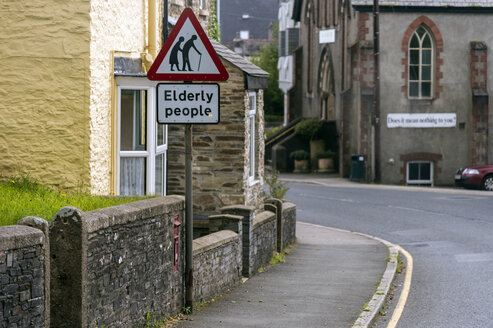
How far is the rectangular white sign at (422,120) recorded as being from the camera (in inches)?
1559

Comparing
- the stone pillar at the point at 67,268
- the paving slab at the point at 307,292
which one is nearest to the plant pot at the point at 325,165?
the paving slab at the point at 307,292

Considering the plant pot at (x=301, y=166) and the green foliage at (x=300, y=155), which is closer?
the green foliage at (x=300, y=155)

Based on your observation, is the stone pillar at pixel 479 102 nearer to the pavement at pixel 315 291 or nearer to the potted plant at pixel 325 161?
the potted plant at pixel 325 161

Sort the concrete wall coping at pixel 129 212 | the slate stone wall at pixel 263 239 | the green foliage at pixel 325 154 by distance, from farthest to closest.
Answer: the green foliage at pixel 325 154 < the slate stone wall at pixel 263 239 < the concrete wall coping at pixel 129 212

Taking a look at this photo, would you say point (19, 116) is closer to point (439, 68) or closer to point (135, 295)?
point (135, 295)

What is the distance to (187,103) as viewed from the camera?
8844 millimetres

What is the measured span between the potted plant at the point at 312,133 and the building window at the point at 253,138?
1182 inches

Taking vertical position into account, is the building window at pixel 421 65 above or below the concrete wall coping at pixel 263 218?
above

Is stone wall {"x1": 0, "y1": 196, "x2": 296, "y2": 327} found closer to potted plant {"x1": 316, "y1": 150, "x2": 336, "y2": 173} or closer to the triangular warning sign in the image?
the triangular warning sign

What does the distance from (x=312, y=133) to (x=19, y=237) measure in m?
41.7

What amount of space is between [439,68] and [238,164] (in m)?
26.8

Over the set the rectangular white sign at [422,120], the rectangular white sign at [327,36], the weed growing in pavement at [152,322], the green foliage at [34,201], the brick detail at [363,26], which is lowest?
the weed growing in pavement at [152,322]

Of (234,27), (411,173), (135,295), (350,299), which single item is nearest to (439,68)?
(411,173)

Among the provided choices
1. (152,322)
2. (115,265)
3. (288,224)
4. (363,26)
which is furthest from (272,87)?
(115,265)
